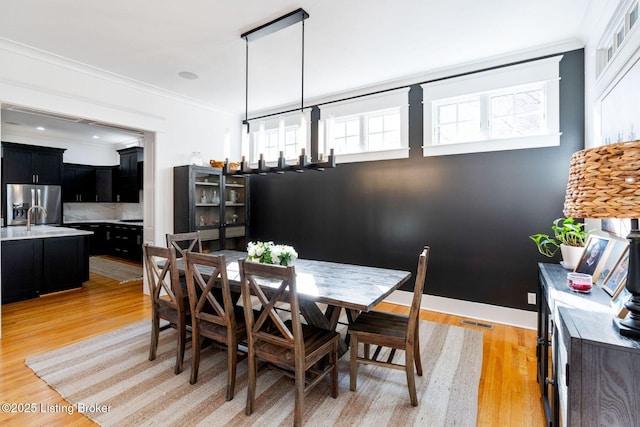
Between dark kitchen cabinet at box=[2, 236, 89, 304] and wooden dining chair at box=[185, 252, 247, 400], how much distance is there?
3.45 metres

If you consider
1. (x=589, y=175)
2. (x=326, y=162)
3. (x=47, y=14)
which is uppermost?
(x=47, y=14)

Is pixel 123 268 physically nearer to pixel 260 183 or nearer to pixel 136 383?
pixel 260 183

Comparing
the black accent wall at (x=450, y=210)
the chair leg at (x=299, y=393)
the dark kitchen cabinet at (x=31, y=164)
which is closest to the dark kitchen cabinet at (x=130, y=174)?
the dark kitchen cabinet at (x=31, y=164)

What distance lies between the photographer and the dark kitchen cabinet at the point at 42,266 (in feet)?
13.2

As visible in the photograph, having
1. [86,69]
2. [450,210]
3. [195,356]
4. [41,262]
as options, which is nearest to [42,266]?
[41,262]

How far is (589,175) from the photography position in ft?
3.50

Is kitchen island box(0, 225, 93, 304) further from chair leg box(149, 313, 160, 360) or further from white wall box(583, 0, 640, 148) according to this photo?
white wall box(583, 0, 640, 148)

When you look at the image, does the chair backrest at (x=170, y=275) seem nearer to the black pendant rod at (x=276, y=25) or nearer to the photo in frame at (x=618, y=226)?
the black pendant rod at (x=276, y=25)

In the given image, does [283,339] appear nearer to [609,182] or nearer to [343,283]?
[343,283]

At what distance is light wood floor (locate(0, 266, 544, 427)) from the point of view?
77.5 inches

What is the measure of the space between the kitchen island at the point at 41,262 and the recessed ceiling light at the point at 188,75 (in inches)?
113

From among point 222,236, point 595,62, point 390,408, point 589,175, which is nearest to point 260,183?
point 222,236

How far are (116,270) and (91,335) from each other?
3225 millimetres

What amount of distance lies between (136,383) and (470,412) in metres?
2.30
